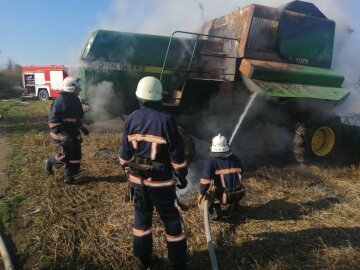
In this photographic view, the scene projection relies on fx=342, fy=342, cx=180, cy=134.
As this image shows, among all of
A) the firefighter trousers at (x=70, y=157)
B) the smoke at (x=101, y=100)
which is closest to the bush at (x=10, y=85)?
the smoke at (x=101, y=100)

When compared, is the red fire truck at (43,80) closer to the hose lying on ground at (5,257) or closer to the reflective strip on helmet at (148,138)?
the hose lying on ground at (5,257)

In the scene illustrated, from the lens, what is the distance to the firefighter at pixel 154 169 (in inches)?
131

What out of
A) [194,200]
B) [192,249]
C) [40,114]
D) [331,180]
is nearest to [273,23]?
[331,180]

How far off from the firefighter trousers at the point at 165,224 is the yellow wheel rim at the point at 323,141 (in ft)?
16.6

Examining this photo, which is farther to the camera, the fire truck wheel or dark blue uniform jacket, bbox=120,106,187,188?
the fire truck wheel

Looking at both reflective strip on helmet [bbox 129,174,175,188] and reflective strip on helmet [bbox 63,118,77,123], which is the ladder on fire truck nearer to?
reflective strip on helmet [bbox 63,118,77,123]

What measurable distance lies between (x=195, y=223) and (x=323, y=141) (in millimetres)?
4649

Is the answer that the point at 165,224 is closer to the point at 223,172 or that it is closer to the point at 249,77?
the point at 223,172

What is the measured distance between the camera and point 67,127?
18.6ft

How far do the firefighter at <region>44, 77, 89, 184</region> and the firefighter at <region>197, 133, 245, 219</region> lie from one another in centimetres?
245

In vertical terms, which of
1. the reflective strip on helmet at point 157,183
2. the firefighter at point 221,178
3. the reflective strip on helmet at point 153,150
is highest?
the reflective strip on helmet at point 153,150

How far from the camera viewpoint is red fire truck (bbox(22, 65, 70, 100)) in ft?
66.9

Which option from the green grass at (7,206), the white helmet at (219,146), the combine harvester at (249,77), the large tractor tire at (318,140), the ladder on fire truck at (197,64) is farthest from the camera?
the large tractor tire at (318,140)

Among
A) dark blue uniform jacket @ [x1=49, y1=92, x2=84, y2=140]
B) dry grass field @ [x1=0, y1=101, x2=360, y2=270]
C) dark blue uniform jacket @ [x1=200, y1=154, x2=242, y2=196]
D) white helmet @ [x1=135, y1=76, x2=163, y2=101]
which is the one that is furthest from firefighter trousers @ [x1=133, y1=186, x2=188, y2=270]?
dark blue uniform jacket @ [x1=49, y1=92, x2=84, y2=140]
